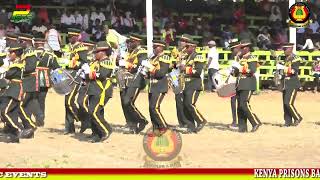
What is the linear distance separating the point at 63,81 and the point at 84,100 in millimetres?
588

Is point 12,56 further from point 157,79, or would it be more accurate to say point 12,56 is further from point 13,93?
point 157,79

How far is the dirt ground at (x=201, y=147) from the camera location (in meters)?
12.0

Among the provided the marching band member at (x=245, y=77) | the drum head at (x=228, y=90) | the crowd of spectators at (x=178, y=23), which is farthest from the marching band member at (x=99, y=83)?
the crowd of spectators at (x=178, y=23)

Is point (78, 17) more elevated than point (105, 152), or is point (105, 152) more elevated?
point (78, 17)

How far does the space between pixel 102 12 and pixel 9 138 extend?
12729mm

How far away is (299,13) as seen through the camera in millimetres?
22531

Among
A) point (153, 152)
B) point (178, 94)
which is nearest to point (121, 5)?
point (178, 94)

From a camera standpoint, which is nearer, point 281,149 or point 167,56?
point 281,149

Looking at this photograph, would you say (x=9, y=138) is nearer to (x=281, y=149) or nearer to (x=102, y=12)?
(x=281, y=149)

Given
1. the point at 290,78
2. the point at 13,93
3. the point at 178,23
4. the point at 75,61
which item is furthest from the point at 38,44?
the point at 178,23

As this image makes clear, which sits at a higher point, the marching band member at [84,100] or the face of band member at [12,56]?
the face of band member at [12,56]

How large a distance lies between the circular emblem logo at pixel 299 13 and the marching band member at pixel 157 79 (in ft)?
26.8

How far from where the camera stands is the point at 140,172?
317 inches

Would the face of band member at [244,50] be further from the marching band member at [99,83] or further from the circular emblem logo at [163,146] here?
the circular emblem logo at [163,146]
